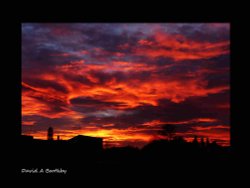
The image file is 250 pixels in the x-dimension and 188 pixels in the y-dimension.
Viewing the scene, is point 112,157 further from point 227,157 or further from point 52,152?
point 52,152

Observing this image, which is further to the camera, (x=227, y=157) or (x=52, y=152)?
(x=52, y=152)

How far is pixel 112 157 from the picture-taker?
2.00 metres

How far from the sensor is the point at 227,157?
146cm
